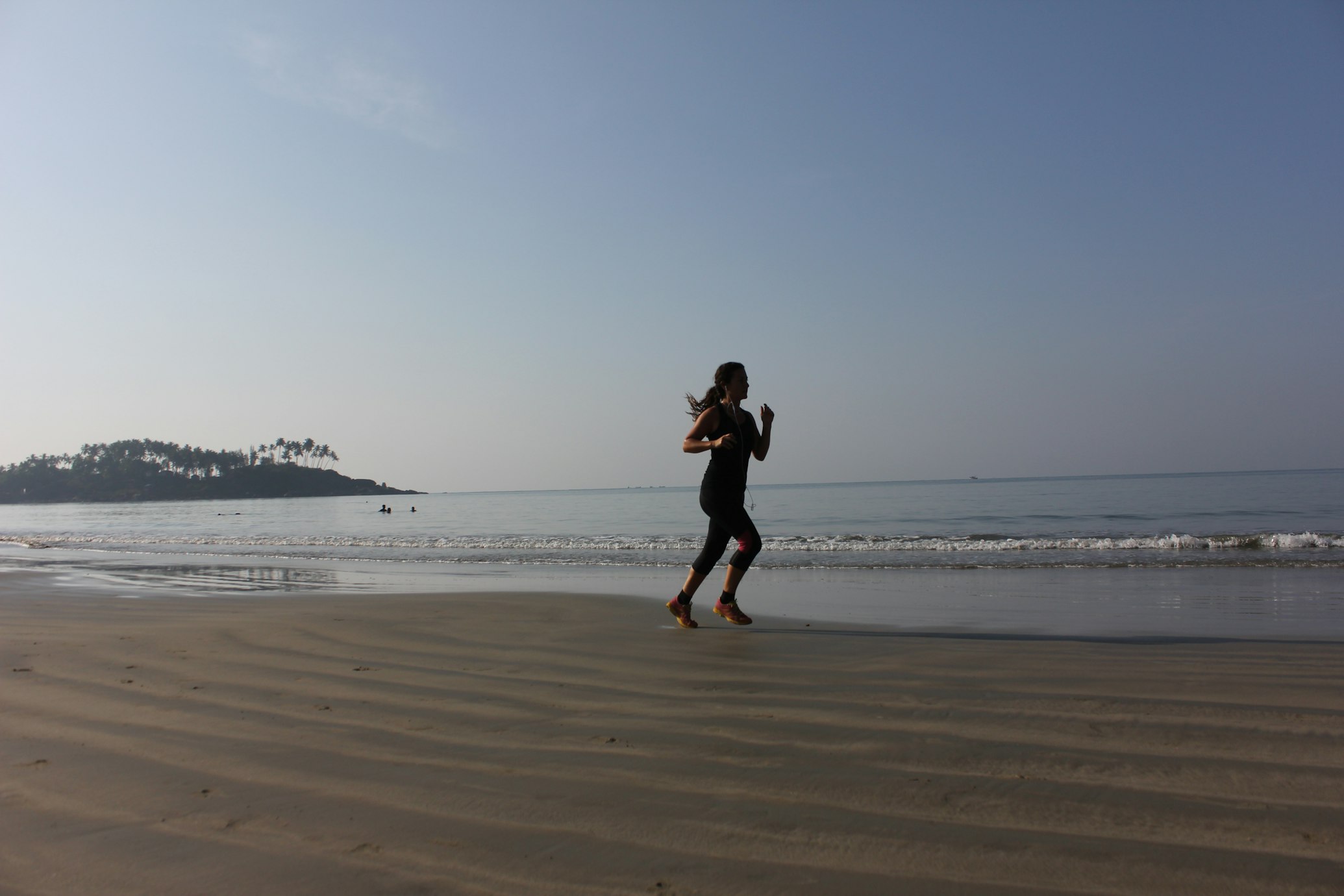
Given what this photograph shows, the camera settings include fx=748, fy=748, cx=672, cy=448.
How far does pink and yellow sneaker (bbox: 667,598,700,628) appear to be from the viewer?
6035 millimetres

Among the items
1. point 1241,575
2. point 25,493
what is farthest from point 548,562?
point 25,493

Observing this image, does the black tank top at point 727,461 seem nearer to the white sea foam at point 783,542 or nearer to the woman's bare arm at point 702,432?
the woman's bare arm at point 702,432

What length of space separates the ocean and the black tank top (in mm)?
1746

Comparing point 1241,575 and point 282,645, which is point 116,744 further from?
point 1241,575

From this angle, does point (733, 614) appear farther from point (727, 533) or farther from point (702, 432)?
point (702, 432)

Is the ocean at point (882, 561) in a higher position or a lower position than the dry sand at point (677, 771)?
lower

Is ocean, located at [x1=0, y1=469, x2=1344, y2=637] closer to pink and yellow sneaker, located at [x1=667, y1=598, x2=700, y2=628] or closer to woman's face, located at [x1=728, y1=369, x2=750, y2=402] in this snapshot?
pink and yellow sneaker, located at [x1=667, y1=598, x2=700, y2=628]

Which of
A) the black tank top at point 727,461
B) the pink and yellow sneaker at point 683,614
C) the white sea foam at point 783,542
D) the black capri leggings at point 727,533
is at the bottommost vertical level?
the white sea foam at point 783,542

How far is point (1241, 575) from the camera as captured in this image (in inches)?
381

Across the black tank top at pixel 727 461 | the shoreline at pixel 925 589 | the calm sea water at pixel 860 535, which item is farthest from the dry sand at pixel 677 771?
the calm sea water at pixel 860 535

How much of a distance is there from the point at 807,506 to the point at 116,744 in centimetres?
4282

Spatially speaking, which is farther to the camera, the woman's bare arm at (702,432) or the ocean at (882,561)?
the ocean at (882,561)

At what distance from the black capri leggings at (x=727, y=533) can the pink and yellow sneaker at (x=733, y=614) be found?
1.02 ft

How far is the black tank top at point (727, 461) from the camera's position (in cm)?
582
